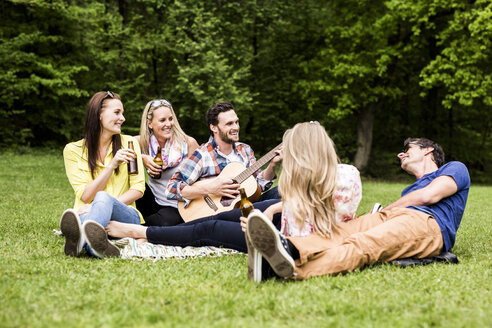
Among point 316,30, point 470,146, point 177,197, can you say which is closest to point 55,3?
point 316,30

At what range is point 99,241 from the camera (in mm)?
4418

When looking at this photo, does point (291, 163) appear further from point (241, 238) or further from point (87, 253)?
point (87, 253)

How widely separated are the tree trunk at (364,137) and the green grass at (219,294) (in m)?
17.7

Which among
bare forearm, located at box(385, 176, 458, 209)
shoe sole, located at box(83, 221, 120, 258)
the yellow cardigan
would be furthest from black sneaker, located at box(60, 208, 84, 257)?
bare forearm, located at box(385, 176, 458, 209)

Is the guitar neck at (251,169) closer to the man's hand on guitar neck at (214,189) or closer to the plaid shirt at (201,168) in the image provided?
the man's hand on guitar neck at (214,189)

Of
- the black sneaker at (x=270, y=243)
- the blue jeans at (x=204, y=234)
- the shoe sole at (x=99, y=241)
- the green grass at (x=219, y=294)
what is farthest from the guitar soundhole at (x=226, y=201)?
the black sneaker at (x=270, y=243)

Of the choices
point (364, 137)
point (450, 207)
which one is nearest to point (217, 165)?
point (450, 207)

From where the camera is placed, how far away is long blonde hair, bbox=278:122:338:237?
3.82 meters

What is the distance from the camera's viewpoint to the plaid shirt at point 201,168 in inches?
213

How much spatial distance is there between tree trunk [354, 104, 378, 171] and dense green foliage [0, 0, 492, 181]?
0.05 m

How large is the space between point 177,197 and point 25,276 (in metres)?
1.90

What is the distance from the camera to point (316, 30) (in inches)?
926

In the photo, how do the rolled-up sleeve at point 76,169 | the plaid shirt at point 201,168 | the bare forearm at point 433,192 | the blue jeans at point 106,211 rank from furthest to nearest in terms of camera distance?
the plaid shirt at point 201,168, the rolled-up sleeve at point 76,169, the blue jeans at point 106,211, the bare forearm at point 433,192

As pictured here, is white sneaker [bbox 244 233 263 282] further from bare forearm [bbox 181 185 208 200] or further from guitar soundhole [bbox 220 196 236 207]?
bare forearm [bbox 181 185 208 200]
